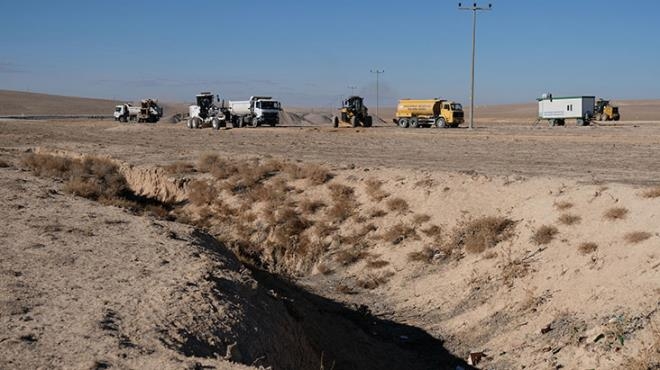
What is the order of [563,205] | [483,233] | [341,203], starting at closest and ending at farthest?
[563,205]
[483,233]
[341,203]

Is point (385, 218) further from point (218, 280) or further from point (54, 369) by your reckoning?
point (54, 369)

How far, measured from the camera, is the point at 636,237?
1438 cm

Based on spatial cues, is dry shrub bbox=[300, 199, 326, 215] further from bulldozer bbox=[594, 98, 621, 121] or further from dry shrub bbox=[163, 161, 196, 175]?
bulldozer bbox=[594, 98, 621, 121]

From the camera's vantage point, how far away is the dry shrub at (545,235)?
16156mm

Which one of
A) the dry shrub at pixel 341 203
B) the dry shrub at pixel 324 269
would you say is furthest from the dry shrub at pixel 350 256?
the dry shrub at pixel 341 203

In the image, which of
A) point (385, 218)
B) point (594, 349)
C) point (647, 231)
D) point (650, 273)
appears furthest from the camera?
point (385, 218)

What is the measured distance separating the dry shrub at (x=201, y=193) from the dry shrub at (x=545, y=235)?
11.4 meters

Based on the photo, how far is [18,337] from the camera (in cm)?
778

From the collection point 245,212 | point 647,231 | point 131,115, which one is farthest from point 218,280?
point 131,115

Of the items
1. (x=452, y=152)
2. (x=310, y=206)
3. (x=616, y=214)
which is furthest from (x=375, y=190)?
(x=452, y=152)

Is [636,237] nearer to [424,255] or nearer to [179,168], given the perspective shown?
[424,255]

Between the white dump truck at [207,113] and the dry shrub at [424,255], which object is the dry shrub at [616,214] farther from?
the white dump truck at [207,113]

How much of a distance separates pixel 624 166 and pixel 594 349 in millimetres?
12463

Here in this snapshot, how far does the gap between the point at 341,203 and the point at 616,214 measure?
8.14 m
